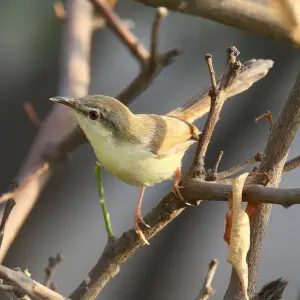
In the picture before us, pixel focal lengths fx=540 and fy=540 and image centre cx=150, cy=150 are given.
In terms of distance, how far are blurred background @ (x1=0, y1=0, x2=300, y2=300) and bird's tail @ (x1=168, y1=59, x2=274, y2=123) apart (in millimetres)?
1371

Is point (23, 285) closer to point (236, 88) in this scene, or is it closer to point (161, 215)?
point (161, 215)

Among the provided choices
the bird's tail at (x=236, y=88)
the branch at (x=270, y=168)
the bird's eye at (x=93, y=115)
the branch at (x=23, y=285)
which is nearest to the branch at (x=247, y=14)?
the bird's tail at (x=236, y=88)

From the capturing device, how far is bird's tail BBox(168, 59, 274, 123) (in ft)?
4.37

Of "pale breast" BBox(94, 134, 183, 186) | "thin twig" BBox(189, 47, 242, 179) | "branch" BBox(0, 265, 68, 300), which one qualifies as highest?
"pale breast" BBox(94, 134, 183, 186)

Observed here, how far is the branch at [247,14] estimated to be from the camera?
45.6 inches

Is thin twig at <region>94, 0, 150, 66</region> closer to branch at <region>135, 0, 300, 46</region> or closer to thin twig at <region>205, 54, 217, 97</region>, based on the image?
branch at <region>135, 0, 300, 46</region>

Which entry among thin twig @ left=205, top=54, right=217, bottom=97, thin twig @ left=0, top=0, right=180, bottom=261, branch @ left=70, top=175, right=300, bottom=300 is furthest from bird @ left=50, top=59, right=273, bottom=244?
thin twig @ left=205, top=54, right=217, bottom=97

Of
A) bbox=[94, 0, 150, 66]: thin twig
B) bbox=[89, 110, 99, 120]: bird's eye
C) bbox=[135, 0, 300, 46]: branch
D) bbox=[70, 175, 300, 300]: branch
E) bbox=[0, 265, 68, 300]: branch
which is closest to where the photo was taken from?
bbox=[0, 265, 68, 300]: branch

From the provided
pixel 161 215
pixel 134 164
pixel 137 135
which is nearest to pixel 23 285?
pixel 161 215

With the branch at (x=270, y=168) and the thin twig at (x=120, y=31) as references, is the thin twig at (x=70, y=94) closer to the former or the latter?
the thin twig at (x=120, y=31)

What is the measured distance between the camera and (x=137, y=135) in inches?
53.3

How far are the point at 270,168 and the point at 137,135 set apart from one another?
55 centimetres

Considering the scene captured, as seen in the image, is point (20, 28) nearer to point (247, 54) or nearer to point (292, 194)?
point (247, 54)

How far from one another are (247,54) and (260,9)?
1.84 meters
